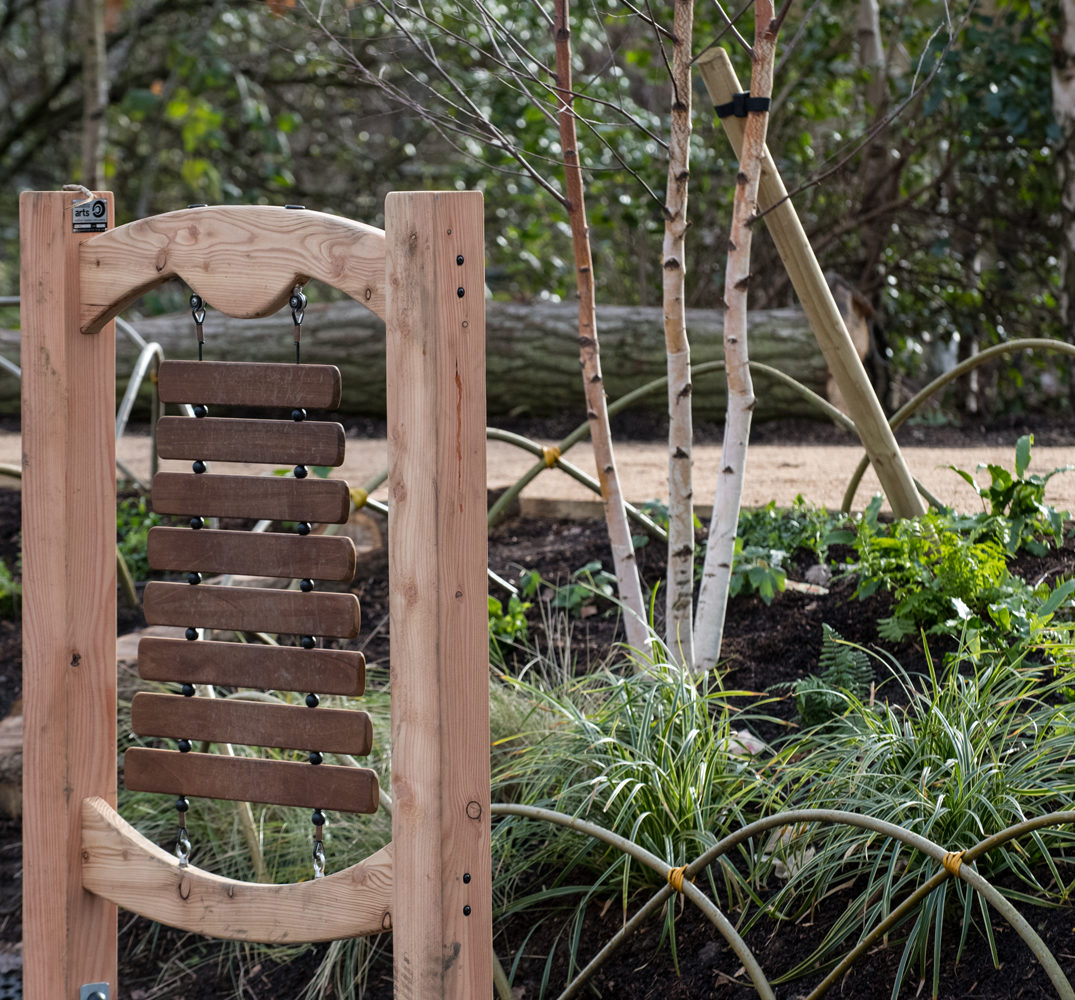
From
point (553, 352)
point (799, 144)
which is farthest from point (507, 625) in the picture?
point (799, 144)

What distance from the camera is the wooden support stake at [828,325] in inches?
122

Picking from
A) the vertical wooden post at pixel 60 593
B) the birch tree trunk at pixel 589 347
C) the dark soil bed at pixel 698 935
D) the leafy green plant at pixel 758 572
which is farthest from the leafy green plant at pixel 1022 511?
the vertical wooden post at pixel 60 593

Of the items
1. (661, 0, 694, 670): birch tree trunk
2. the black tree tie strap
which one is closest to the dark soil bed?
(661, 0, 694, 670): birch tree trunk

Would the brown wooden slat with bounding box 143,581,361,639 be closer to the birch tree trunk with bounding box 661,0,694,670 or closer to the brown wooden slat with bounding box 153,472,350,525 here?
the brown wooden slat with bounding box 153,472,350,525

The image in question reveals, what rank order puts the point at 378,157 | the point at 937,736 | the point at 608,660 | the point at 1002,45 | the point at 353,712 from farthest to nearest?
the point at 378,157
the point at 1002,45
the point at 608,660
the point at 937,736
the point at 353,712

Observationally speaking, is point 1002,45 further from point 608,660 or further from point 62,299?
point 62,299

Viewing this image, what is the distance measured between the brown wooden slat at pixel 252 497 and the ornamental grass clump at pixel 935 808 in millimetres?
1137

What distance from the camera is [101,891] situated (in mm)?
2031

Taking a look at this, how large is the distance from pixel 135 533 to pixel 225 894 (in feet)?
10.8

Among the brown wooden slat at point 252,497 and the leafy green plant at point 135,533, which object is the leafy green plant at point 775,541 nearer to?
the brown wooden slat at point 252,497

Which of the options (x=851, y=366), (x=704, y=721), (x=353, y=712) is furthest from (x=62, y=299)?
(x=851, y=366)

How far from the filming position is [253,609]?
1.91 meters

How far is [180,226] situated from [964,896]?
184 cm

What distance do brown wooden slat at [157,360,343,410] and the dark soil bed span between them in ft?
4.31
